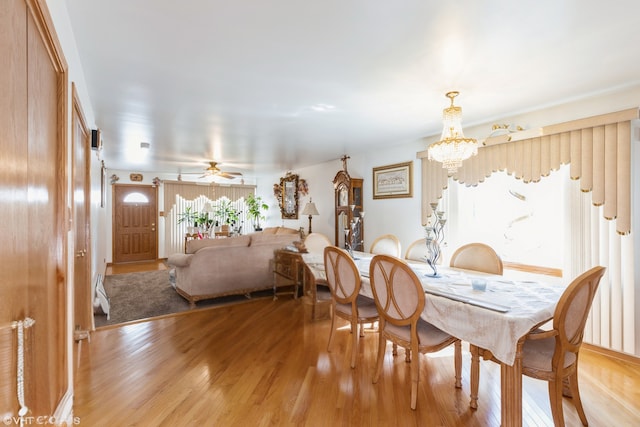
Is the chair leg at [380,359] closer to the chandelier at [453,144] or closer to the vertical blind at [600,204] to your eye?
the chandelier at [453,144]

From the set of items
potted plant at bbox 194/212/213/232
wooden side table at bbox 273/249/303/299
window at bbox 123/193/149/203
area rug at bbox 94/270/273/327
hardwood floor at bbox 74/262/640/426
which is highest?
window at bbox 123/193/149/203

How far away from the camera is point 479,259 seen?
277 cm

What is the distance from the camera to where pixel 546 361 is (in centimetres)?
165

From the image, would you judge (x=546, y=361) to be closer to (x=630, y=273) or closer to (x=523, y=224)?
(x=630, y=273)

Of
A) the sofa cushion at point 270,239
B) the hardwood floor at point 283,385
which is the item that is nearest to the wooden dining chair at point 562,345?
the hardwood floor at point 283,385

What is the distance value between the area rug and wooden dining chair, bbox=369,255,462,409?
8.77ft

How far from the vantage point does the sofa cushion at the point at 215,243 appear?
13.4 ft

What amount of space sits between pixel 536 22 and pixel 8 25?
223 cm

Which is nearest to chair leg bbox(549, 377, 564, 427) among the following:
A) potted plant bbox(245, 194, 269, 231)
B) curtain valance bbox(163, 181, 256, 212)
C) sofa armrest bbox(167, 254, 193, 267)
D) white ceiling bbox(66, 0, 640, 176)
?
white ceiling bbox(66, 0, 640, 176)

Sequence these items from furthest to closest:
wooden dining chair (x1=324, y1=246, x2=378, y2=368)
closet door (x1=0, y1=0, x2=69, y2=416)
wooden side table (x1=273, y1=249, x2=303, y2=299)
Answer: wooden side table (x1=273, y1=249, x2=303, y2=299) → wooden dining chair (x1=324, y1=246, x2=378, y2=368) → closet door (x1=0, y1=0, x2=69, y2=416)

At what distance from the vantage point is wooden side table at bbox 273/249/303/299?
13.7 feet

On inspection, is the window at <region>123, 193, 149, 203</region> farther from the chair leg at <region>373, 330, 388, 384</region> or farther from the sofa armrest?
the chair leg at <region>373, 330, 388, 384</region>

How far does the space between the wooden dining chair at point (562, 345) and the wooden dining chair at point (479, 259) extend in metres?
0.94

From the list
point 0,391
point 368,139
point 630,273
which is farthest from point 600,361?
point 0,391
